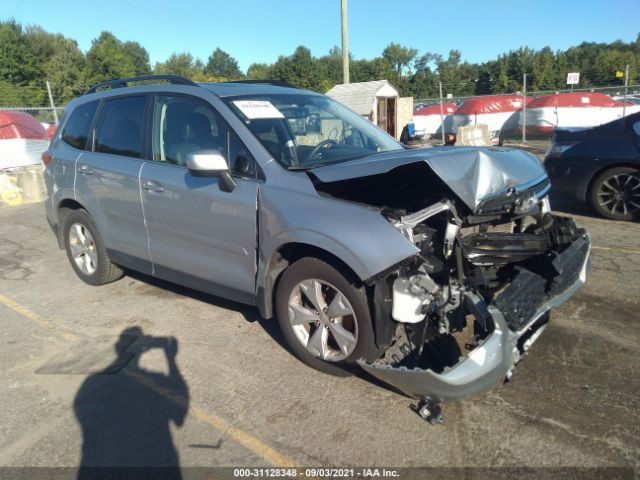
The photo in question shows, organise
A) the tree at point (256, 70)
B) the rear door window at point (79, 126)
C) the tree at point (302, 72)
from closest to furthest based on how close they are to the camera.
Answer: the rear door window at point (79, 126)
the tree at point (302, 72)
the tree at point (256, 70)

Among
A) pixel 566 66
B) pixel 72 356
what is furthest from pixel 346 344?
pixel 566 66

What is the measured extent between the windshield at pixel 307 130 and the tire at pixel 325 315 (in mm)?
791

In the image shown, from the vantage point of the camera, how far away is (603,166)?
21.6ft

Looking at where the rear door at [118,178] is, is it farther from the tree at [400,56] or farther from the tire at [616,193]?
the tree at [400,56]

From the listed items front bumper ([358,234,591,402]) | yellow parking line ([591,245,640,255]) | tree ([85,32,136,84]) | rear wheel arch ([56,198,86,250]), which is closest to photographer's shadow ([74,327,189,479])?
front bumper ([358,234,591,402])

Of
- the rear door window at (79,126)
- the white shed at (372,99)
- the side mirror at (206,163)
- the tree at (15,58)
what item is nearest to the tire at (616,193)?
the side mirror at (206,163)

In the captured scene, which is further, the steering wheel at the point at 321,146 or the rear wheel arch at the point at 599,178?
the rear wheel arch at the point at 599,178

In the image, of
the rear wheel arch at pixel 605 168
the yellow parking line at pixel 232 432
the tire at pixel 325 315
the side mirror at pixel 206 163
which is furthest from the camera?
the rear wheel arch at pixel 605 168

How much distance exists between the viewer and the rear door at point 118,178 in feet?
13.9

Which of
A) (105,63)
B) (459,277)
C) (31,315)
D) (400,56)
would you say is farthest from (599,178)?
(400,56)

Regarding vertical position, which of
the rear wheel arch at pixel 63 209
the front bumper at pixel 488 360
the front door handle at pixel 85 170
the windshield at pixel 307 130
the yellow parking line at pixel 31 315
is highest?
the windshield at pixel 307 130

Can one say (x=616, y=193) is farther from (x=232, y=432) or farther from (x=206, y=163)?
(x=232, y=432)

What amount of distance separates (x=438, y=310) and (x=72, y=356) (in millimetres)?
2804

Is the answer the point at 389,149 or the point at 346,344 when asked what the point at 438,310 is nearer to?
the point at 346,344
